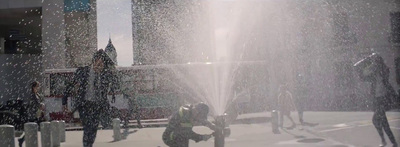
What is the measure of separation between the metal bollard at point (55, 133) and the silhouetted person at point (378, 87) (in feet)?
13.3

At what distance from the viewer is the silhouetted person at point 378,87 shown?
Result: 3.70 meters

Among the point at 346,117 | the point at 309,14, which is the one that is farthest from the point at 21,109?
the point at 309,14

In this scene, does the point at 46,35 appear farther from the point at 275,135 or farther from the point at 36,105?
the point at 275,135

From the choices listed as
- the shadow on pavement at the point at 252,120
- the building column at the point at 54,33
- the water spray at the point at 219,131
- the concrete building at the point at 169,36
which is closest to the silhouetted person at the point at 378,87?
the water spray at the point at 219,131

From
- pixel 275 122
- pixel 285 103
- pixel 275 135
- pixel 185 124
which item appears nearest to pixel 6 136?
pixel 185 124

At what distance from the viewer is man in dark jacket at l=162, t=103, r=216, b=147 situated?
9.15ft

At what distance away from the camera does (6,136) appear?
3.84 m

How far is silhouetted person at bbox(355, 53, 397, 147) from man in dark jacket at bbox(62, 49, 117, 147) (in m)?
2.73

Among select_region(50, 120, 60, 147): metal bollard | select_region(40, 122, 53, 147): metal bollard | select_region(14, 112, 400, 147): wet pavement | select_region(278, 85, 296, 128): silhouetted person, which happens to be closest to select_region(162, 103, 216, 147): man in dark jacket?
select_region(14, 112, 400, 147): wet pavement

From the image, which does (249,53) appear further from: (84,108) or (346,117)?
(84,108)

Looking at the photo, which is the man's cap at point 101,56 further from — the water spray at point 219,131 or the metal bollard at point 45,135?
the metal bollard at point 45,135

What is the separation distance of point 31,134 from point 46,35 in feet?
15.6

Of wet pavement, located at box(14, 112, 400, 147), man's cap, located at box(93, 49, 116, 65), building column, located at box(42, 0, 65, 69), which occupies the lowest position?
wet pavement, located at box(14, 112, 400, 147)

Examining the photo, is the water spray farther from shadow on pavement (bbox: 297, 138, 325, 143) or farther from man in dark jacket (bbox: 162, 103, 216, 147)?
shadow on pavement (bbox: 297, 138, 325, 143)
